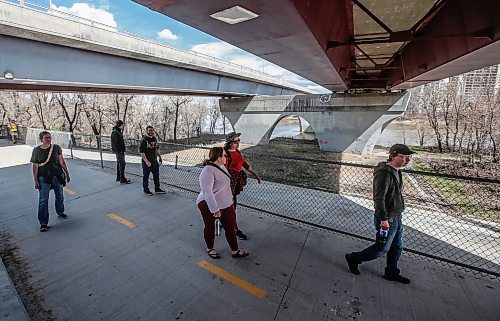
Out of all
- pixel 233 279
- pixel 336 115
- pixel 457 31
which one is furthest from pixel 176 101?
pixel 233 279

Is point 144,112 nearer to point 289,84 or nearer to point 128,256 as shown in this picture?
point 289,84

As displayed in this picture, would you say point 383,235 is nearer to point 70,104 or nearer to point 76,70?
point 76,70

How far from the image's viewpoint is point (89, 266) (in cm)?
369

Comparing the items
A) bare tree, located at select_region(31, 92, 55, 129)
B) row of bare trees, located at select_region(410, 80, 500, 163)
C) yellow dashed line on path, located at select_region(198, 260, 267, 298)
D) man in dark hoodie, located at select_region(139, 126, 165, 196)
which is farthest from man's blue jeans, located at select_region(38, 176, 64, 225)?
bare tree, located at select_region(31, 92, 55, 129)

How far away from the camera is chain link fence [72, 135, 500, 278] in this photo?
4520mm

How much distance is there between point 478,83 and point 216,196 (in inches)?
1087

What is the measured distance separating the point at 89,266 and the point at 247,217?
2937 mm

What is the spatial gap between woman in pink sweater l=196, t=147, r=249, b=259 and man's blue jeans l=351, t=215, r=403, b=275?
6.02 ft

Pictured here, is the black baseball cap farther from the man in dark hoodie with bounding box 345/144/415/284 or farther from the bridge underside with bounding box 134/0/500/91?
the bridge underside with bounding box 134/0/500/91

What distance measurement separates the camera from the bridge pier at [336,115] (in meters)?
17.3

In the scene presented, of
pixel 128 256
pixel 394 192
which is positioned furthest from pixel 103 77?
pixel 394 192

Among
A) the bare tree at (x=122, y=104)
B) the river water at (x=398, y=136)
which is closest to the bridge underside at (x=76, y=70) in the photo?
the bare tree at (x=122, y=104)

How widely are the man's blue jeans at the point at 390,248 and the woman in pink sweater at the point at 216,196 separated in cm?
183

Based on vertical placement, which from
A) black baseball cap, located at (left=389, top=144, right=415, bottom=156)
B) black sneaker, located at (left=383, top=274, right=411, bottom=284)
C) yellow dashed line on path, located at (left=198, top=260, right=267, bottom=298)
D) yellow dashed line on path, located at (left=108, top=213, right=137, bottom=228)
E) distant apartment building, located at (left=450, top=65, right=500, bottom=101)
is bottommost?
yellow dashed line on path, located at (left=108, top=213, right=137, bottom=228)
